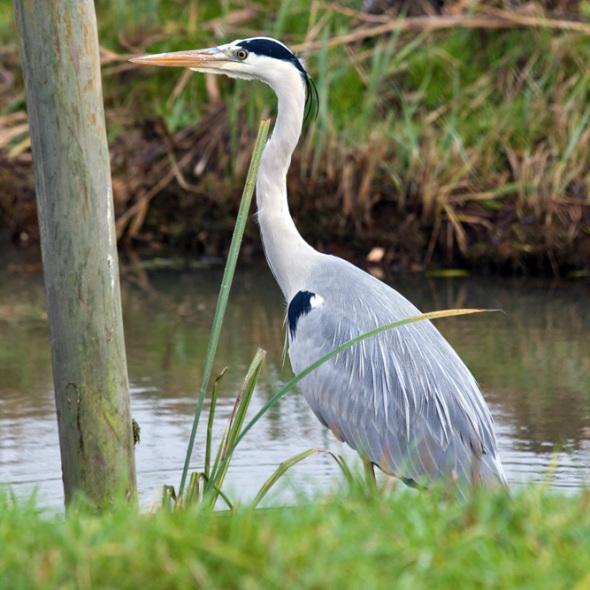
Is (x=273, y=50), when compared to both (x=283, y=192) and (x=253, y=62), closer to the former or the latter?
(x=253, y=62)

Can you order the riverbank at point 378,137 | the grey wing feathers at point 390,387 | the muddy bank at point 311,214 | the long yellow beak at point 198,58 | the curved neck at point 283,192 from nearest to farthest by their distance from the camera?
1. the grey wing feathers at point 390,387
2. the curved neck at point 283,192
3. the long yellow beak at point 198,58
4. the muddy bank at point 311,214
5. the riverbank at point 378,137

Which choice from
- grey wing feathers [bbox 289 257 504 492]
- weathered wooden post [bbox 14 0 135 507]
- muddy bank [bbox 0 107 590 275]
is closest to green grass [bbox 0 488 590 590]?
weathered wooden post [bbox 14 0 135 507]

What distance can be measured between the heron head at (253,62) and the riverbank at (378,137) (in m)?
3.59

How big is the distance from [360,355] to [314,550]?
2.51 m

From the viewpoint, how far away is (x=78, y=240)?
4.41m

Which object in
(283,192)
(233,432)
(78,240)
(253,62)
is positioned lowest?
(233,432)

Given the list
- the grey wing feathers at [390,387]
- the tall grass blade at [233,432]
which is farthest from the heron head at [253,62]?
the tall grass blade at [233,432]

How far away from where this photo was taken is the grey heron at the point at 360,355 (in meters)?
5.08

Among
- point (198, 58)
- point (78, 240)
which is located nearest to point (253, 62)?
point (198, 58)

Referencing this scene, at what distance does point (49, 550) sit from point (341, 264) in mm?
2819

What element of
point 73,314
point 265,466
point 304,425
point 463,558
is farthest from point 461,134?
point 463,558

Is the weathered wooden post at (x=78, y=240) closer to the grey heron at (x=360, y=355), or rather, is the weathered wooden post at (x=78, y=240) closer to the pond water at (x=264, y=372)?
the pond water at (x=264, y=372)

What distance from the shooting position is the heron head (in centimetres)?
588

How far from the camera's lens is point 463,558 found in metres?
2.95
